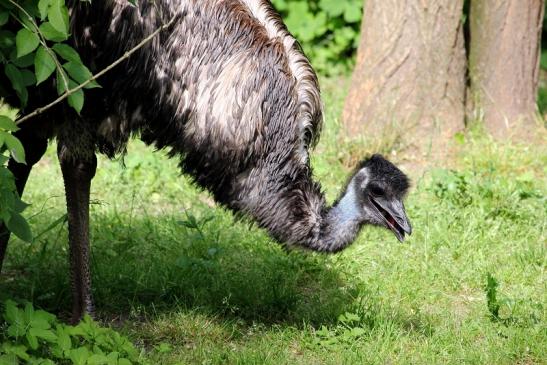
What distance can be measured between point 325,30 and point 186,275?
4718 mm

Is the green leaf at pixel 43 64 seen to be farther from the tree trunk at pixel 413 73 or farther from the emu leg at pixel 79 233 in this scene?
the tree trunk at pixel 413 73

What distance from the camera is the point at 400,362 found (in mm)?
4949

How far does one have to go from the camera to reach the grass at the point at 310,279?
16.9 ft

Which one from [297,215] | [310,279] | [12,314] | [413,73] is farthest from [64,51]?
[413,73]

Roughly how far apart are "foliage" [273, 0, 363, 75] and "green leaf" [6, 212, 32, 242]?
6.18 metres

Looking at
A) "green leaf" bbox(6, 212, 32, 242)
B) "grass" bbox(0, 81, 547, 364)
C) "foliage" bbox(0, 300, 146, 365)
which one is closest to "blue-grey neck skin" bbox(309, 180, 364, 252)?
"grass" bbox(0, 81, 547, 364)

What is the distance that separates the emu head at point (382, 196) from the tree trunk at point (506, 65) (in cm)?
321

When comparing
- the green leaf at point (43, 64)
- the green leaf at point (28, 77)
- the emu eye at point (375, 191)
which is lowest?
the green leaf at point (28, 77)

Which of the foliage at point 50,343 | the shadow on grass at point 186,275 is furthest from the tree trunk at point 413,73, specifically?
the foliage at point 50,343

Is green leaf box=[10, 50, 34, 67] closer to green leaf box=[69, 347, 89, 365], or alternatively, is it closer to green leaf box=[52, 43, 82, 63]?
green leaf box=[52, 43, 82, 63]

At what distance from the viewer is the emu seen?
4547 millimetres

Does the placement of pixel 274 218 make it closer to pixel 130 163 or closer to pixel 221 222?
pixel 221 222

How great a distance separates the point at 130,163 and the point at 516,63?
2.91 meters

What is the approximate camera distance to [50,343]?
Result: 4.46 meters
